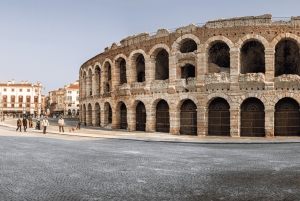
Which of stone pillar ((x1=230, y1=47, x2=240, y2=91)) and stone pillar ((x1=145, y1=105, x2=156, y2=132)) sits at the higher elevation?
stone pillar ((x1=230, y1=47, x2=240, y2=91))

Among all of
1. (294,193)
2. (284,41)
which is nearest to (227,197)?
(294,193)

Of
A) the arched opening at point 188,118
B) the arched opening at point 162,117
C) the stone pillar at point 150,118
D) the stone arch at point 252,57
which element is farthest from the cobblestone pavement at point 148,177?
the stone pillar at point 150,118

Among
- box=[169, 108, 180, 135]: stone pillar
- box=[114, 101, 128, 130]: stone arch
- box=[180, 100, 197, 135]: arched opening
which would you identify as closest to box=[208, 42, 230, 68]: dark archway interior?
box=[180, 100, 197, 135]: arched opening

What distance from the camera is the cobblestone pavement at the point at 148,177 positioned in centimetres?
748

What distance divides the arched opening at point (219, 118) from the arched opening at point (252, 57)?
372cm

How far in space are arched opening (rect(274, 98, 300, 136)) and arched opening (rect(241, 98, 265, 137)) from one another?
3.94ft

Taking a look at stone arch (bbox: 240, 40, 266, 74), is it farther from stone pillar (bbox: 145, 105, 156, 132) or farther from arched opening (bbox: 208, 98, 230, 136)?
stone pillar (bbox: 145, 105, 156, 132)

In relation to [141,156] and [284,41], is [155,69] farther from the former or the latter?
[141,156]

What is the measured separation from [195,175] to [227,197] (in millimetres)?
2497

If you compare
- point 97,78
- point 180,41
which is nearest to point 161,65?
point 180,41

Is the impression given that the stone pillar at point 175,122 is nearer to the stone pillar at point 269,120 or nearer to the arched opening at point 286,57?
the stone pillar at point 269,120

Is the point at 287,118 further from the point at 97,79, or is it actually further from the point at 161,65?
the point at 97,79

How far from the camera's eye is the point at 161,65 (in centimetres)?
3058

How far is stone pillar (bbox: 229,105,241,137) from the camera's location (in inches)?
933
